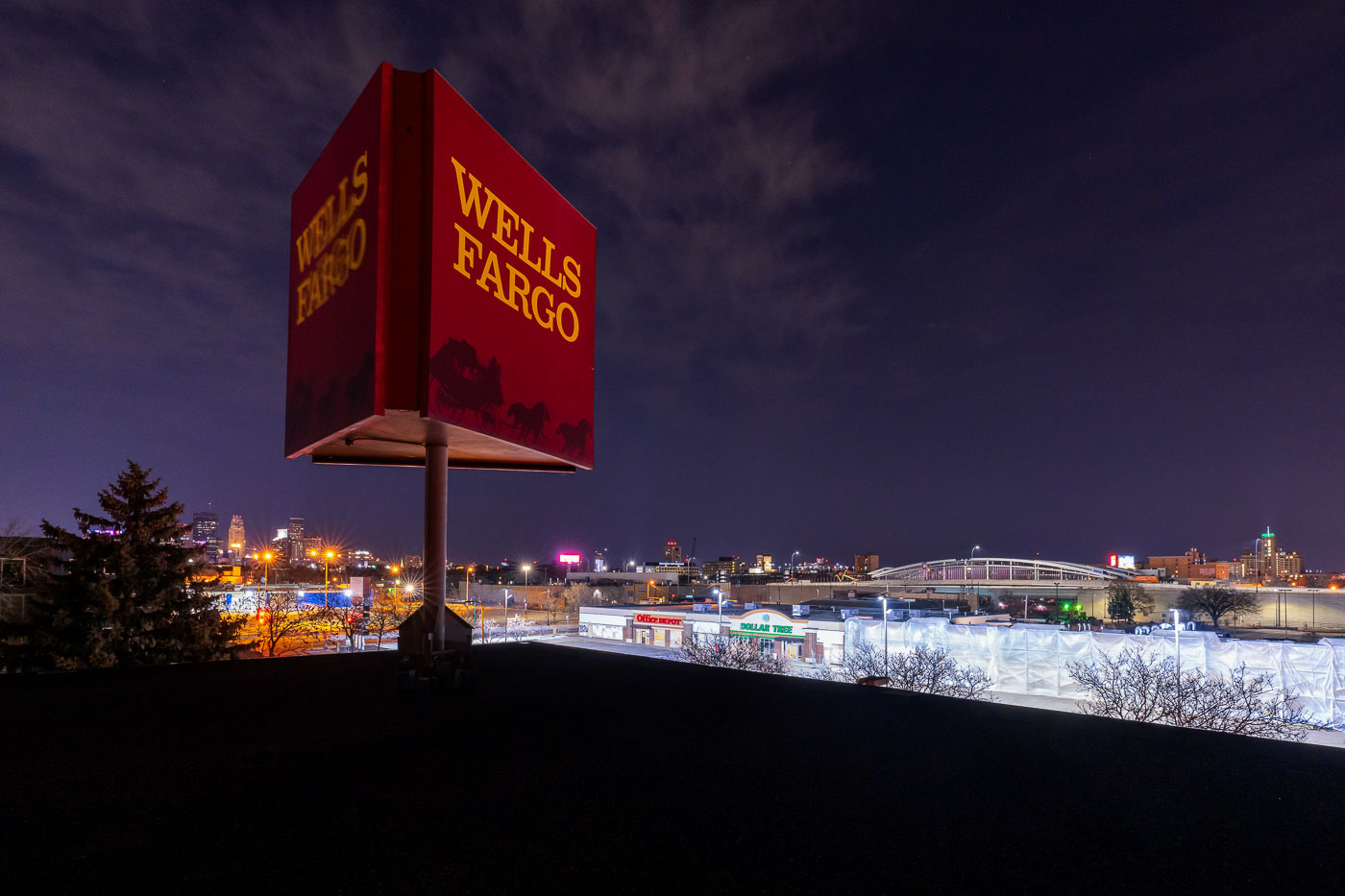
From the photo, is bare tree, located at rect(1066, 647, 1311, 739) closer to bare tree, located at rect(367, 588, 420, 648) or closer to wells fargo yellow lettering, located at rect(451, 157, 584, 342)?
wells fargo yellow lettering, located at rect(451, 157, 584, 342)

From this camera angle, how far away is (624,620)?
178 feet

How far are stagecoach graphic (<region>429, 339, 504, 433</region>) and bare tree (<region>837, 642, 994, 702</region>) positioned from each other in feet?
67.4

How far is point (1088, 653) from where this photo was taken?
92.5 feet

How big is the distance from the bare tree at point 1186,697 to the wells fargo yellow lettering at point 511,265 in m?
18.0

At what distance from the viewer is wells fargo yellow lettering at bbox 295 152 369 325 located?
7.75 m

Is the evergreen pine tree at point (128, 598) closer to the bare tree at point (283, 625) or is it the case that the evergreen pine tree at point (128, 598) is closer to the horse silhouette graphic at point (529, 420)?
the bare tree at point (283, 625)

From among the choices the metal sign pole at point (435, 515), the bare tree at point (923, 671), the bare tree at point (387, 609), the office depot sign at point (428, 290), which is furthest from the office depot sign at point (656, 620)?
the metal sign pole at point (435, 515)

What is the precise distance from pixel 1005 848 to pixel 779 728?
278 cm

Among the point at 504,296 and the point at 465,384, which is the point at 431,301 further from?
the point at 504,296

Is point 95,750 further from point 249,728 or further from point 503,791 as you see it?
point 503,791

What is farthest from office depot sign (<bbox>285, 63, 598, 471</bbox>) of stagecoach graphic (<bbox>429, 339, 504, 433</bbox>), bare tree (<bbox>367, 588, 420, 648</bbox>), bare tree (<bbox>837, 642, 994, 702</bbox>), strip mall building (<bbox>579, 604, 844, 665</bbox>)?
bare tree (<bbox>367, 588, 420, 648</bbox>)

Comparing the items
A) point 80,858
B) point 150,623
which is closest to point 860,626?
point 150,623

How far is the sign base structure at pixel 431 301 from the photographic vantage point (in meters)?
7.54

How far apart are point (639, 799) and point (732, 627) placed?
44.2 m
